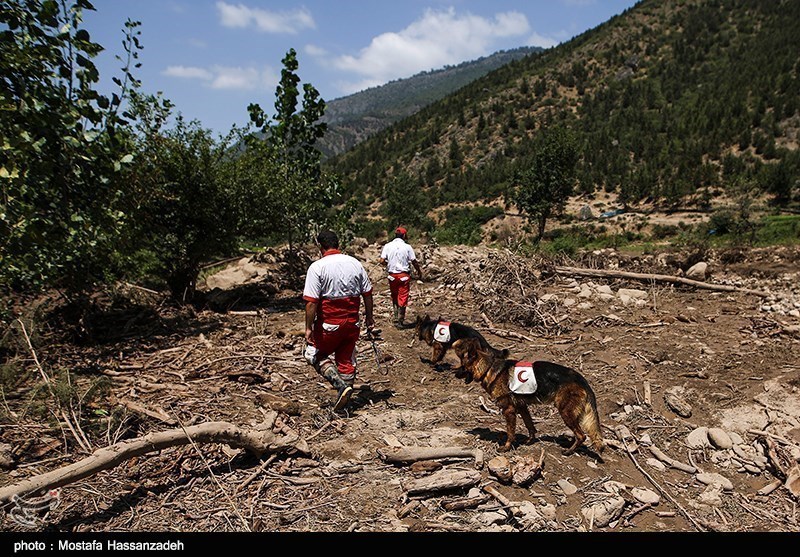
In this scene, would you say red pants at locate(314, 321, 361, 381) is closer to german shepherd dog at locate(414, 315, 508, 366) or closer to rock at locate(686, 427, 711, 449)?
german shepherd dog at locate(414, 315, 508, 366)

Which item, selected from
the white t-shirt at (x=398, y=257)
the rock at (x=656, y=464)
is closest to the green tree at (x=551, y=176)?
the white t-shirt at (x=398, y=257)

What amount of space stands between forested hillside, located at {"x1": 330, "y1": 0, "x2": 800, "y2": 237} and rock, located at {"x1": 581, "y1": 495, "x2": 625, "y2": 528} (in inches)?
1065

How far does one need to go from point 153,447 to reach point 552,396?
3.59 metres

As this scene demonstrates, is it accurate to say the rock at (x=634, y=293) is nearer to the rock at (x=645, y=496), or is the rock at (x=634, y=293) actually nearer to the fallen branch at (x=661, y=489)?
the fallen branch at (x=661, y=489)

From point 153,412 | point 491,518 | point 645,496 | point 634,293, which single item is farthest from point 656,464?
point 634,293

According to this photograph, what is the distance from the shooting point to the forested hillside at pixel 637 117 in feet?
124

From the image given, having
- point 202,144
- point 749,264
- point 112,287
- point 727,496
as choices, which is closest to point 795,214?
point 749,264

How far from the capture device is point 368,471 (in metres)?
4.01

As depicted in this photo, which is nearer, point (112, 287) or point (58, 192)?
point (58, 192)

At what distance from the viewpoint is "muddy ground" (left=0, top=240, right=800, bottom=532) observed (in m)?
3.46

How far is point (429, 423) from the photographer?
515cm

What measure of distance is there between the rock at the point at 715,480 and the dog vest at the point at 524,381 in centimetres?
183
